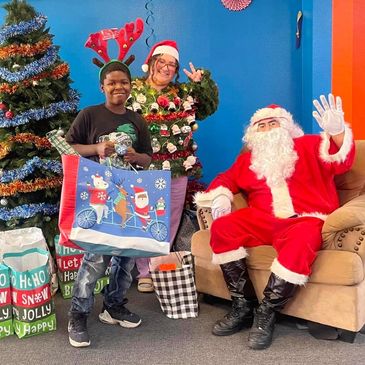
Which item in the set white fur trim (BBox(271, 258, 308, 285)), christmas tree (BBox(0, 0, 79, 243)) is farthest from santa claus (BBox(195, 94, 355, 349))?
christmas tree (BBox(0, 0, 79, 243))

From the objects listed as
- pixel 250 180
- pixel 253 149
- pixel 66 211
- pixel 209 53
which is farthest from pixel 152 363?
pixel 209 53

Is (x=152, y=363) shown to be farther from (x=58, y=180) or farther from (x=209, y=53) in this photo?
(x=209, y=53)

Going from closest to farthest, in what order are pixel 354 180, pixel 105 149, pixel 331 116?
1. pixel 105 149
2. pixel 331 116
3. pixel 354 180

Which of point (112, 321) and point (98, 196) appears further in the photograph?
point (112, 321)

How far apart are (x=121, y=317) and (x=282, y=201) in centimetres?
111

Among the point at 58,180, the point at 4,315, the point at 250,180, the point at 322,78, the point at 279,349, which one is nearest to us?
the point at 279,349

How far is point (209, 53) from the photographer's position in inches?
161

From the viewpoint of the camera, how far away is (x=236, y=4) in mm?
4008

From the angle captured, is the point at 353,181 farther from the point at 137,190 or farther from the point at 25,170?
the point at 25,170

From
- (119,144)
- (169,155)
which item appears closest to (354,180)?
(169,155)

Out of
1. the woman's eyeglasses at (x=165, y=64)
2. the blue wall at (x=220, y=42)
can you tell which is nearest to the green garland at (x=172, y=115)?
the woman's eyeglasses at (x=165, y=64)

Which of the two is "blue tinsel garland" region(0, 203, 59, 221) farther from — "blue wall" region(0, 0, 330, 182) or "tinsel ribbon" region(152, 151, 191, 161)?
"blue wall" region(0, 0, 330, 182)

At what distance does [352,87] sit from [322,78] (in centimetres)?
24

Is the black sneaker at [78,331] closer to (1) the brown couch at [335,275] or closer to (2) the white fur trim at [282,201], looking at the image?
(1) the brown couch at [335,275]
